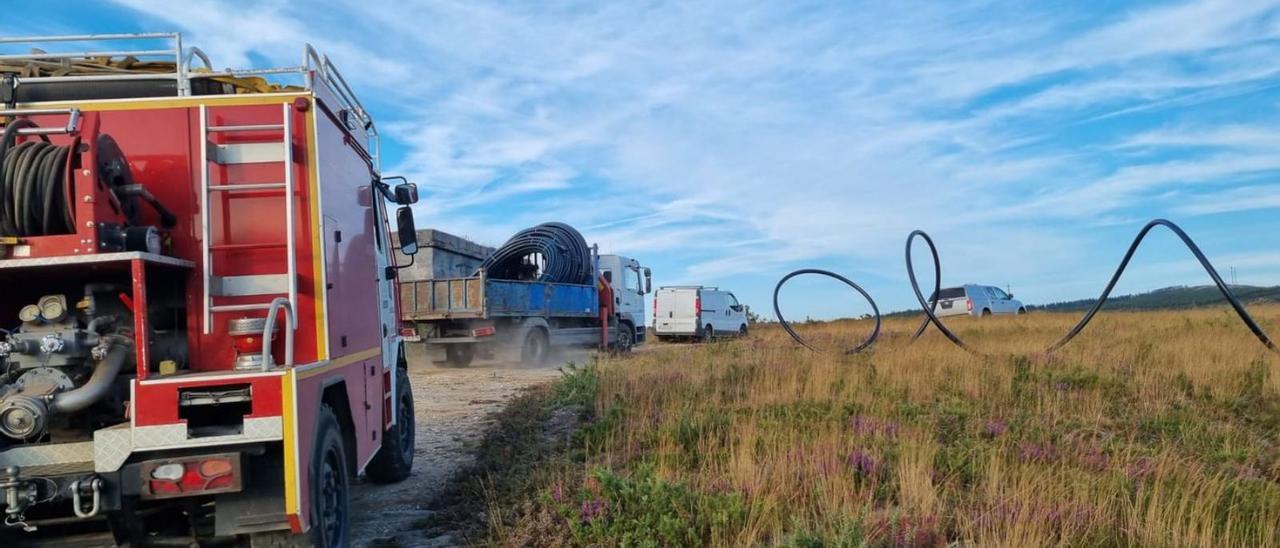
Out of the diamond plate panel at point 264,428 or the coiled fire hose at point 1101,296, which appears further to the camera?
the coiled fire hose at point 1101,296

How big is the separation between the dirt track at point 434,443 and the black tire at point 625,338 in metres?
4.96

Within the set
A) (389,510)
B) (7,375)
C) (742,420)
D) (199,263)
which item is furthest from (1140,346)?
(7,375)

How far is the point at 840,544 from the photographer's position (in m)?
4.11

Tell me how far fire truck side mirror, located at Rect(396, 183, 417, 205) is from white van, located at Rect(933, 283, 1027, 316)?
26.0 m

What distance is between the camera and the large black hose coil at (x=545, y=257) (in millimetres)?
21422

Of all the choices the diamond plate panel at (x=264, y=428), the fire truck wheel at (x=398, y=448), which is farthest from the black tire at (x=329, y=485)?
the fire truck wheel at (x=398, y=448)

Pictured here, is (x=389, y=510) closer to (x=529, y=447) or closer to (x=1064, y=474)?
(x=529, y=447)

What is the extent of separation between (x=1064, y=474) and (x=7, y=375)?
19.8 feet

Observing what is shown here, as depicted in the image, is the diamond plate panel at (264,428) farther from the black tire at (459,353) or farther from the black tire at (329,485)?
the black tire at (459,353)

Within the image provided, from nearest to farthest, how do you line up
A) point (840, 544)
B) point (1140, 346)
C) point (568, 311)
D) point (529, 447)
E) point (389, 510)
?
point (840, 544), point (389, 510), point (529, 447), point (1140, 346), point (568, 311)

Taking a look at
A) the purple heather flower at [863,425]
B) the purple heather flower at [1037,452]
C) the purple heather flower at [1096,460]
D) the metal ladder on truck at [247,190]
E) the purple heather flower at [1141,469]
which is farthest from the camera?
the purple heather flower at [863,425]

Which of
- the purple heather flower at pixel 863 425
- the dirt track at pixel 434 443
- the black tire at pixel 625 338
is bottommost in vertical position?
the dirt track at pixel 434 443

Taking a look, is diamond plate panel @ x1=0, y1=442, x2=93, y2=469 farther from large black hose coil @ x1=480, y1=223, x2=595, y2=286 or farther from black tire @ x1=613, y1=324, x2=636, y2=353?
black tire @ x1=613, y1=324, x2=636, y2=353

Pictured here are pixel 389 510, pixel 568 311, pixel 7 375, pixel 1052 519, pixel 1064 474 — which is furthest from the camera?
pixel 568 311
